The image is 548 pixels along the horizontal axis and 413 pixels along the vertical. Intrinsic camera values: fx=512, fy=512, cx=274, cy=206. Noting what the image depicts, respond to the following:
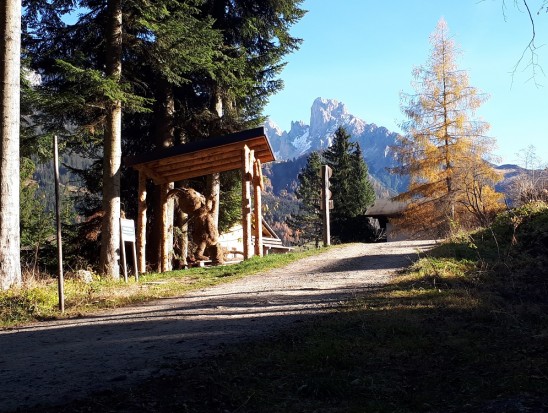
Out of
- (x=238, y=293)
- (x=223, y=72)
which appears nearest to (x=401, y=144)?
(x=223, y=72)

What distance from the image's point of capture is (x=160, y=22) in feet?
46.6

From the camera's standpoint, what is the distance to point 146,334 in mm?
5715

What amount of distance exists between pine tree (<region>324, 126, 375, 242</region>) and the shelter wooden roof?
29856mm

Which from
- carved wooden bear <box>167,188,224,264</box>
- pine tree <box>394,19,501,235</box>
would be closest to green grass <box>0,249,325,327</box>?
carved wooden bear <box>167,188,224,264</box>

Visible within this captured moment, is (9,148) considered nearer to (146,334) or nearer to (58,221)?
(58,221)

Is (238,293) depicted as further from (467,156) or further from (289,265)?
(467,156)

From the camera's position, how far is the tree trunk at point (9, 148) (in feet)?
30.0

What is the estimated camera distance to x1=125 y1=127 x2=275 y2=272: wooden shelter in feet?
50.9

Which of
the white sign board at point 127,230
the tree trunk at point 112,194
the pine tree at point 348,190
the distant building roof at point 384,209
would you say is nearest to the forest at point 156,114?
the tree trunk at point 112,194

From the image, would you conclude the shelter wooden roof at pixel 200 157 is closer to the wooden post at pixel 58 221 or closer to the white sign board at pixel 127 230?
the white sign board at pixel 127 230

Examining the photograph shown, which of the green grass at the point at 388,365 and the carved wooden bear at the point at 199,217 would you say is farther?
the carved wooden bear at the point at 199,217

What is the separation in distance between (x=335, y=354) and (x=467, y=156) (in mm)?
26368

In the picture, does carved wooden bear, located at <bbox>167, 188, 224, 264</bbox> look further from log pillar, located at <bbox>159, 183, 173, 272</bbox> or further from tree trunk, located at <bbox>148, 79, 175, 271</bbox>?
tree trunk, located at <bbox>148, 79, 175, 271</bbox>

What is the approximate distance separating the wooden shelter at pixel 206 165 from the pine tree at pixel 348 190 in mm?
29711
